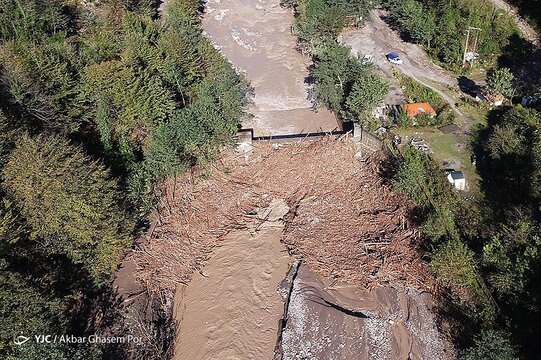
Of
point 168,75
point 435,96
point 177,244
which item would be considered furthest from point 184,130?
point 435,96

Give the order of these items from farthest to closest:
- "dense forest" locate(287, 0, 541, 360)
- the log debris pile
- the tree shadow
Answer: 1. the tree shadow
2. the log debris pile
3. "dense forest" locate(287, 0, 541, 360)

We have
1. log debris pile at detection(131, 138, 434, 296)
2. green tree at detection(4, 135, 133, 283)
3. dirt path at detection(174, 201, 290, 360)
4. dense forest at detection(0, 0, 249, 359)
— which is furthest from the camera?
log debris pile at detection(131, 138, 434, 296)

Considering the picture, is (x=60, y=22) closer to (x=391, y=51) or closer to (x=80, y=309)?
(x=80, y=309)

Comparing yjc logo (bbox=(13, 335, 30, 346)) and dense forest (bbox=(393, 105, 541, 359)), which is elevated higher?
yjc logo (bbox=(13, 335, 30, 346))

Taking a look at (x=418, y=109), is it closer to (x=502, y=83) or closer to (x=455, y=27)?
(x=502, y=83)

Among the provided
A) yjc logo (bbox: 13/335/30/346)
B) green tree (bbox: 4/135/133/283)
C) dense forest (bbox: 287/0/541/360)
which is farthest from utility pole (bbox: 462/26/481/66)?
yjc logo (bbox: 13/335/30/346)

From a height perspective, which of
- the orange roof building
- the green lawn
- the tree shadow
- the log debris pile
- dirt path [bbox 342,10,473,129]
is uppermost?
the tree shadow

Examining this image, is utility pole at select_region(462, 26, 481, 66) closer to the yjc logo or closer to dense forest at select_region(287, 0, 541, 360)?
dense forest at select_region(287, 0, 541, 360)
